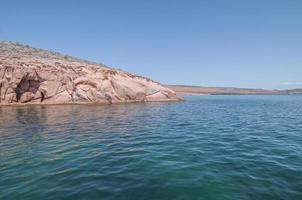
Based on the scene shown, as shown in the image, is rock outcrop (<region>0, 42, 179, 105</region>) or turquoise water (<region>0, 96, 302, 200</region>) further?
rock outcrop (<region>0, 42, 179, 105</region>)

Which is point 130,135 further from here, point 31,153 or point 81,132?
point 31,153

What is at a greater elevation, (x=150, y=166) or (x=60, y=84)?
(x=60, y=84)

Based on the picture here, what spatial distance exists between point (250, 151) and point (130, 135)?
9199mm

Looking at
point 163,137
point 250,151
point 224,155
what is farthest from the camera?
point 163,137

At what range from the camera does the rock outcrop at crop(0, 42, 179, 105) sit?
51844mm

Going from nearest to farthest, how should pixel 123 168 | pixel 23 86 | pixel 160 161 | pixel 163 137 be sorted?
pixel 123 168 → pixel 160 161 → pixel 163 137 → pixel 23 86

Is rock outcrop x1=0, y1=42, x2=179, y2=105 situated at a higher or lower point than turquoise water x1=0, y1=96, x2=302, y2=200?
higher

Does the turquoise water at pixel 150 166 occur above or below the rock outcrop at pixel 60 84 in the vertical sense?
below

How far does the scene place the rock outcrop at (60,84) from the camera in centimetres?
5184

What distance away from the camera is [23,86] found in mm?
53875

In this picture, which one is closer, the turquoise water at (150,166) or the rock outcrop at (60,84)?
the turquoise water at (150,166)

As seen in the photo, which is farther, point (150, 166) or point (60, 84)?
point (60, 84)

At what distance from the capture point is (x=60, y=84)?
183 ft

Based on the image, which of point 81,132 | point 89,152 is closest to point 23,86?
point 81,132
